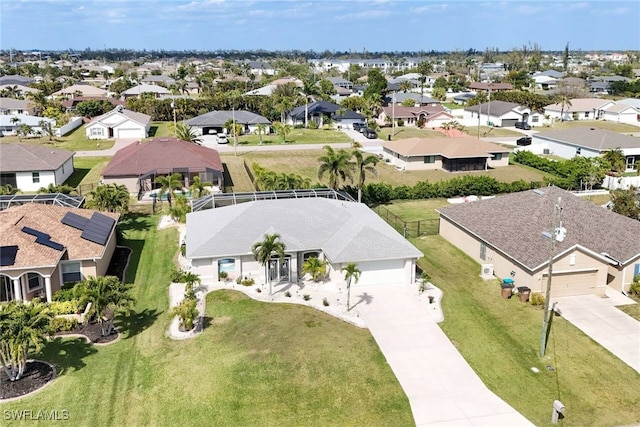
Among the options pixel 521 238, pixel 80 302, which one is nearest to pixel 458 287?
pixel 521 238

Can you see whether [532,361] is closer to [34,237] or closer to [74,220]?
[34,237]

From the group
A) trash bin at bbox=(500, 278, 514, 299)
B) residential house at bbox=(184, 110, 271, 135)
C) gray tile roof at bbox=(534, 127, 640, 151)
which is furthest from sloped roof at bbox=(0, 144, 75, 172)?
gray tile roof at bbox=(534, 127, 640, 151)

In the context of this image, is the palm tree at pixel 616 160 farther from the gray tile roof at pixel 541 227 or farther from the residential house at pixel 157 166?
the residential house at pixel 157 166

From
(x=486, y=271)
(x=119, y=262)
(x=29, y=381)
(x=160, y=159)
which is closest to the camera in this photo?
(x=29, y=381)

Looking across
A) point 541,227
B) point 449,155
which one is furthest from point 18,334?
point 449,155

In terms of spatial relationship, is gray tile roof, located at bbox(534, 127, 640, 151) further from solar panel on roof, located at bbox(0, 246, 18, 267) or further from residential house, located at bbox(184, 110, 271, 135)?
solar panel on roof, located at bbox(0, 246, 18, 267)

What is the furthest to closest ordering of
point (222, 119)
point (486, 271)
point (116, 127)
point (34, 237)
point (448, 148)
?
1. point (222, 119)
2. point (116, 127)
3. point (448, 148)
4. point (486, 271)
5. point (34, 237)

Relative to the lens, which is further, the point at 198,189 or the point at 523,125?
the point at 523,125
